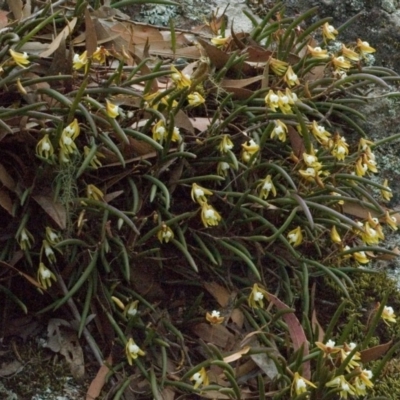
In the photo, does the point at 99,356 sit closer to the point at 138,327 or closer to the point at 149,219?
the point at 138,327

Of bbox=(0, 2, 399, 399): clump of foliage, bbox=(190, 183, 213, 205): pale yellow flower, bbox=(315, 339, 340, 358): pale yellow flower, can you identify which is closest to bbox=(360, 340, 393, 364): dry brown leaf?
bbox=(0, 2, 399, 399): clump of foliage

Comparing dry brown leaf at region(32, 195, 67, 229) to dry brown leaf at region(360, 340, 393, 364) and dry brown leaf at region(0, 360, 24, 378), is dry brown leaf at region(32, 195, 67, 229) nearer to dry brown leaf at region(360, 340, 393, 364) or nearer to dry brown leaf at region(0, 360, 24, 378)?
dry brown leaf at region(0, 360, 24, 378)

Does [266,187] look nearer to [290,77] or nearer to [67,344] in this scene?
[290,77]

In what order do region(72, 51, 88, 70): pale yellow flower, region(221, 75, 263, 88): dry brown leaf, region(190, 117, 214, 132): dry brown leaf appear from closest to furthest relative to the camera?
region(72, 51, 88, 70): pale yellow flower < region(190, 117, 214, 132): dry brown leaf < region(221, 75, 263, 88): dry brown leaf

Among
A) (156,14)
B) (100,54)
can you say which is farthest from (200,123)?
(156,14)

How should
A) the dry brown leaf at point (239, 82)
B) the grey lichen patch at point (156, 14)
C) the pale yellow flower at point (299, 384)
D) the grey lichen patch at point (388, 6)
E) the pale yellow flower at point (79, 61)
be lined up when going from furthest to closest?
the grey lichen patch at point (388, 6), the grey lichen patch at point (156, 14), the dry brown leaf at point (239, 82), the pale yellow flower at point (79, 61), the pale yellow flower at point (299, 384)

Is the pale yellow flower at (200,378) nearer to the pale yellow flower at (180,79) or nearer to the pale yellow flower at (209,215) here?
the pale yellow flower at (209,215)

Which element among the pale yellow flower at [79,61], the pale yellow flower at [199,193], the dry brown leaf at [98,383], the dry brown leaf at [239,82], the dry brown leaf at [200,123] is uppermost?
the pale yellow flower at [79,61]

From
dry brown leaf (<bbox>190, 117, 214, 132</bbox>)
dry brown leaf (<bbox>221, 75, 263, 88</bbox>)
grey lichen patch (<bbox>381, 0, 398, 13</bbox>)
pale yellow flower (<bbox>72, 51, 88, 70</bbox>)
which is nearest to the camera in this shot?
pale yellow flower (<bbox>72, 51, 88, 70</bbox>)

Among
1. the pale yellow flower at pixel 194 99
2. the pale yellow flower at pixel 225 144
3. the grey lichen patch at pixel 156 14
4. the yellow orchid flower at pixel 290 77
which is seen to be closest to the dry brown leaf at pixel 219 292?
the pale yellow flower at pixel 225 144
